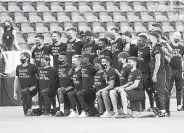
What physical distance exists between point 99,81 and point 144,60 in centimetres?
96

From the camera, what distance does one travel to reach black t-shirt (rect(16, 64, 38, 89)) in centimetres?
1134

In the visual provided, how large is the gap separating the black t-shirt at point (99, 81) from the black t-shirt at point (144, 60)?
0.76 m

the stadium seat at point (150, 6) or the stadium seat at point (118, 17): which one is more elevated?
the stadium seat at point (150, 6)

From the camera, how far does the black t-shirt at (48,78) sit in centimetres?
1112

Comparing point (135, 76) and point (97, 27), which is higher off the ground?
point (97, 27)

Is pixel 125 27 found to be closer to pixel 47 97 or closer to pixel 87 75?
pixel 47 97

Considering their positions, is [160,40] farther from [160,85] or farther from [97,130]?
[97,130]

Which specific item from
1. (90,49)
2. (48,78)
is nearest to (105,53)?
(90,49)

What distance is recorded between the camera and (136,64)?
33.9 ft

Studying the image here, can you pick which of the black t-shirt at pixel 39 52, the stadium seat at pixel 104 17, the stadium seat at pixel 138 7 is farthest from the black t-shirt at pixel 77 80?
the stadium seat at pixel 138 7

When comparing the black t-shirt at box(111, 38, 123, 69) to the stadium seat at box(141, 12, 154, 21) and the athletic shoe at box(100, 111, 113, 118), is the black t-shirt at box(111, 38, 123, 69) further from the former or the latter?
the stadium seat at box(141, 12, 154, 21)

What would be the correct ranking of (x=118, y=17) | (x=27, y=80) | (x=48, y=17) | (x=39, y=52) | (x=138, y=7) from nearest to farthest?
1. (x=27, y=80)
2. (x=39, y=52)
3. (x=48, y=17)
4. (x=118, y=17)
5. (x=138, y=7)

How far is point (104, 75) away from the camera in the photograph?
10.3m

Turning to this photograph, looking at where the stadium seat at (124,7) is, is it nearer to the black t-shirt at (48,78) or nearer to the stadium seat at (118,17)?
the stadium seat at (118,17)
